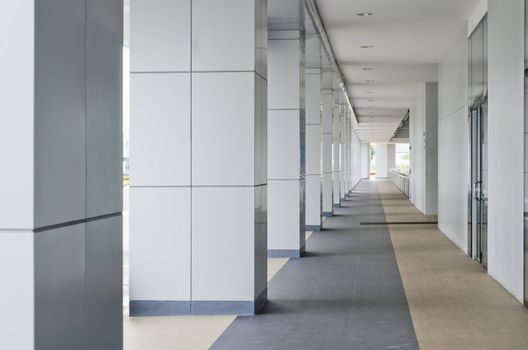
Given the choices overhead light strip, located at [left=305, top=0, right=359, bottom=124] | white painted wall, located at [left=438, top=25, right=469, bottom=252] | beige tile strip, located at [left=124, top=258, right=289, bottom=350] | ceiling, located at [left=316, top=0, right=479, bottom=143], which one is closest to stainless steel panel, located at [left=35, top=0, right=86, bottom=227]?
beige tile strip, located at [left=124, top=258, right=289, bottom=350]

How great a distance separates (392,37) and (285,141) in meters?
4.37

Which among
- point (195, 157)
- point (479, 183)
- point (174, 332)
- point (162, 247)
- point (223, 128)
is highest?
point (223, 128)

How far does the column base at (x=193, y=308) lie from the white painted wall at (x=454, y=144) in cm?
664

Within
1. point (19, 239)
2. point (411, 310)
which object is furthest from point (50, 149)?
point (411, 310)

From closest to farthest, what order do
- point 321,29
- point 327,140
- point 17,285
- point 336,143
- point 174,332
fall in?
point 17,285 < point 174,332 < point 321,29 < point 327,140 < point 336,143

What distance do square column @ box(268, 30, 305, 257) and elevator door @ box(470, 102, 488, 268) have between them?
117 inches

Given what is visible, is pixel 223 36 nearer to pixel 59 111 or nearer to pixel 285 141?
pixel 59 111

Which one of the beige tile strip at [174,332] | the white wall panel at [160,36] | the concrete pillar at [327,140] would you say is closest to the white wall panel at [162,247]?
the beige tile strip at [174,332]

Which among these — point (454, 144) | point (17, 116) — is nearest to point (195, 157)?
point (17, 116)

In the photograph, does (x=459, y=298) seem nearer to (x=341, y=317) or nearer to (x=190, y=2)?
(x=341, y=317)

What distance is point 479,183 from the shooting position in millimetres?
11984

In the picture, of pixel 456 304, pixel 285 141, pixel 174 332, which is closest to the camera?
pixel 174 332

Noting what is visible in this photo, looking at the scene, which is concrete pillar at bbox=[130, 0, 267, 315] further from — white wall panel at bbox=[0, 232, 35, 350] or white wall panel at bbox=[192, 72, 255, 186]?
white wall panel at bbox=[0, 232, 35, 350]

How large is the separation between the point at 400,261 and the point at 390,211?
523 inches
